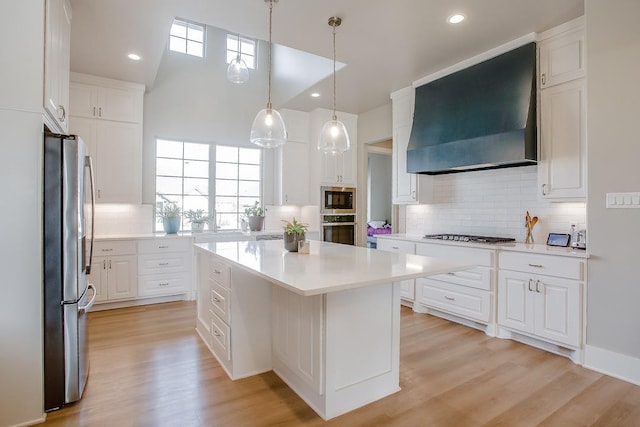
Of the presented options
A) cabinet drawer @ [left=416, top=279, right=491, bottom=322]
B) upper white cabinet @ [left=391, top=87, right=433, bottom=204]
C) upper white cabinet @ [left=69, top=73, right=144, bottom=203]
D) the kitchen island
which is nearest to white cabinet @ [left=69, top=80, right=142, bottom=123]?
upper white cabinet @ [left=69, top=73, right=144, bottom=203]

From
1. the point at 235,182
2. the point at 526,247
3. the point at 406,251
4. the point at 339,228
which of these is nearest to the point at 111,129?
the point at 235,182

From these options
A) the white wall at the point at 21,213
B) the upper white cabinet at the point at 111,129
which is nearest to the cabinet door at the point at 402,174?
the upper white cabinet at the point at 111,129

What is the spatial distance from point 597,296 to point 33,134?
389cm

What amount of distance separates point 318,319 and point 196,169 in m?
3.84

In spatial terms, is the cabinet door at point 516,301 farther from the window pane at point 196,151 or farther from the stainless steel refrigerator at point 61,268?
the window pane at point 196,151

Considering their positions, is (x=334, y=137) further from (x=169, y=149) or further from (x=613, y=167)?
(x=169, y=149)

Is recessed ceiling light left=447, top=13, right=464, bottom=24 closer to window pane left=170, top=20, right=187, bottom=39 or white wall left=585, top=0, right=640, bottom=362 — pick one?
white wall left=585, top=0, right=640, bottom=362

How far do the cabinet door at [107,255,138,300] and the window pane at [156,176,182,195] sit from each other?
1105 millimetres

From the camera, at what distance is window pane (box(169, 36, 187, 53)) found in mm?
4824

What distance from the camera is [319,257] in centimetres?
240

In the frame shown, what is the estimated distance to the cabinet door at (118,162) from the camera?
4.05 metres

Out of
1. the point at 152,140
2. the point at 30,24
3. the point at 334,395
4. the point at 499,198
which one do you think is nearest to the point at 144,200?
the point at 152,140

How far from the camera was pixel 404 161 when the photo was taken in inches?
170

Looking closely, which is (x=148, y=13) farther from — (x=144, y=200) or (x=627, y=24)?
(x=627, y=24)
